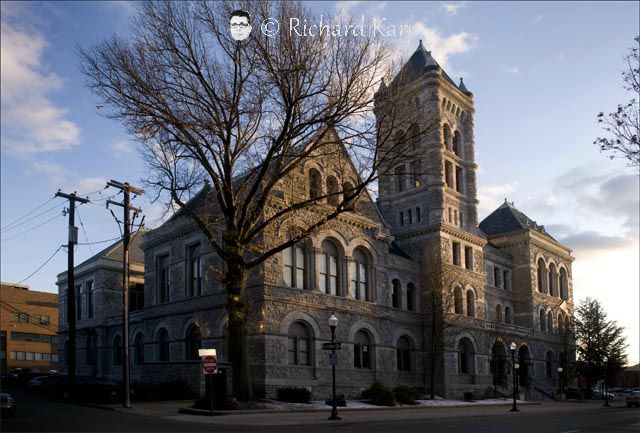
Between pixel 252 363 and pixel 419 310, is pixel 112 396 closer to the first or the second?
pixel 252 363

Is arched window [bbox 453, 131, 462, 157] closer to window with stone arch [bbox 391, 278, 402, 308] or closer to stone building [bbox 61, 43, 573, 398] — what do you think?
stone building [bbox 61, 43, 573, 398]

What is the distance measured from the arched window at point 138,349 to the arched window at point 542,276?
36071 mm

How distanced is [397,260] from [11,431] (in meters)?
32.0

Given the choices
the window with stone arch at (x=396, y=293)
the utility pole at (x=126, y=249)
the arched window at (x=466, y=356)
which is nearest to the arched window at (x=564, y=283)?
the arched window at (x=466, y=356)

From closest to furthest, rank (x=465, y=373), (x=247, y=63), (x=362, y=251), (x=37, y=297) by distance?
(x=247, y=63)
(x=362, y=251)
(x=465, y=373)
(x=37, y=297)

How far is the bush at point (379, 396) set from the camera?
36406mm

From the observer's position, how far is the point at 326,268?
4016cm

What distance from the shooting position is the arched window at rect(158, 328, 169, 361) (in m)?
42.2

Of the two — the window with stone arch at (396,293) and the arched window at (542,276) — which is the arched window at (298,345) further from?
the arched window at (542,276)

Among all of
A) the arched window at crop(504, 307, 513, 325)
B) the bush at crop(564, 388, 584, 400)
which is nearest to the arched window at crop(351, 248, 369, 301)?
the arched window at crop(504, 307, 513, 325)

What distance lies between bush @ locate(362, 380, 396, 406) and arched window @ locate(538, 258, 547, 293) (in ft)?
97.6

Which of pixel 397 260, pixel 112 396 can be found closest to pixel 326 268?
pixel 397 260

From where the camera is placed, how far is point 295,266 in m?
38.2

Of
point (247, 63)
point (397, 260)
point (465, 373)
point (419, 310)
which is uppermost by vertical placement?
point (247, 63)
